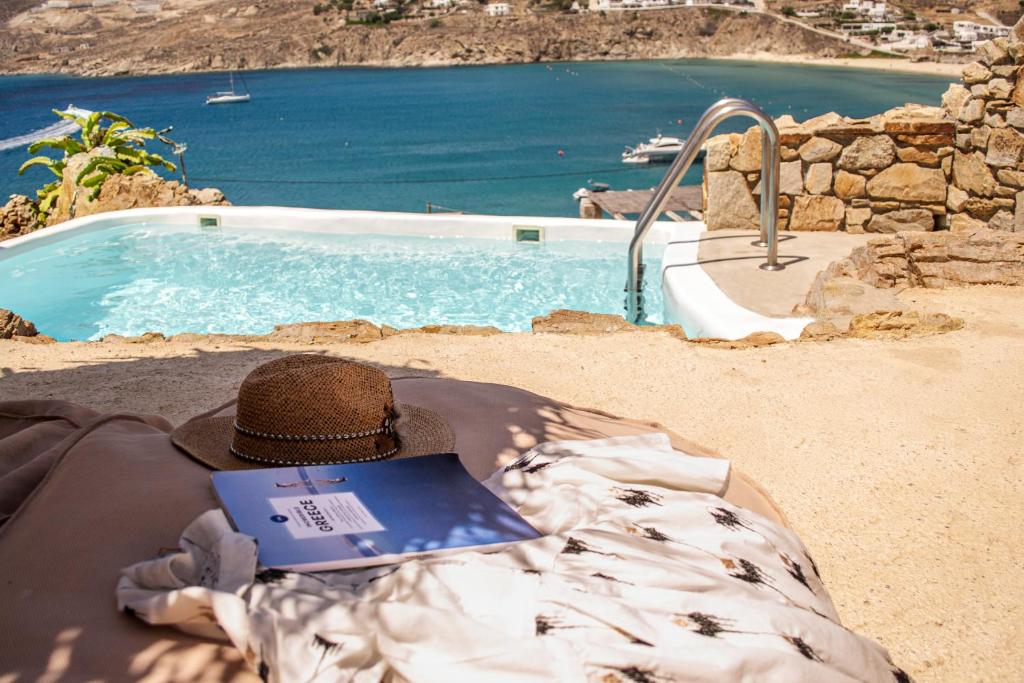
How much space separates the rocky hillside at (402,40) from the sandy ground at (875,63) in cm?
112

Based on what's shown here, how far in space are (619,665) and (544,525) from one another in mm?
512

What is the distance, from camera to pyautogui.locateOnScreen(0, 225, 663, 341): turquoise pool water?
7199mm

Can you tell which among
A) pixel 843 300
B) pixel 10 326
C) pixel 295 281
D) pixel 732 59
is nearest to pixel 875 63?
pixel 732 59

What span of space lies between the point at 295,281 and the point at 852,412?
5.40m

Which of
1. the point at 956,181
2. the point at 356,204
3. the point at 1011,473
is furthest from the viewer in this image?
the point at 356,204

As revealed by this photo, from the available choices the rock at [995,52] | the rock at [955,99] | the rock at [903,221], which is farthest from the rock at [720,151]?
the rock at [995,52]

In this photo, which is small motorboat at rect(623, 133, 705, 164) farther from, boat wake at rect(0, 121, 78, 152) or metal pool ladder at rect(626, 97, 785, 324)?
boat wake at rect(0, 121, 78, 152)

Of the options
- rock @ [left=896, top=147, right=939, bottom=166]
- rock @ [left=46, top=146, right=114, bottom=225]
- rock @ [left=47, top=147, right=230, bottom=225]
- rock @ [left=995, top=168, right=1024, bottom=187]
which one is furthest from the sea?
rock @ [left=995, top=168, right=1024, bottom=187]

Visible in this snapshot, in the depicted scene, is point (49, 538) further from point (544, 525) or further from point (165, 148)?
point (165, 148)

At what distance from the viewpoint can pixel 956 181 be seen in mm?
6430

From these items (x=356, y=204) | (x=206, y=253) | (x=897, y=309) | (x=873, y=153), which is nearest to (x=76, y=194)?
(x=206, y=253)

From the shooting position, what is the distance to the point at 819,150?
6637mm

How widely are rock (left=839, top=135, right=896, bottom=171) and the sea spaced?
1108 cm

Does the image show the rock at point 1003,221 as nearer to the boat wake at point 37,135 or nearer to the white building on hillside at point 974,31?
the boat wake at point 37,135
